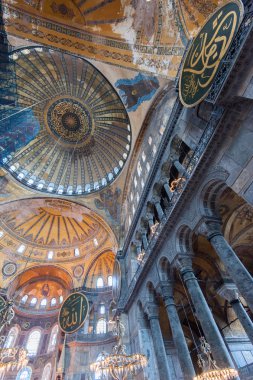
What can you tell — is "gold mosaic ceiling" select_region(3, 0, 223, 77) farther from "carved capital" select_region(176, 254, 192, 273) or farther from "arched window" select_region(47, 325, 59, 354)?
"arched window" select_region(47, 325, 59, 354)

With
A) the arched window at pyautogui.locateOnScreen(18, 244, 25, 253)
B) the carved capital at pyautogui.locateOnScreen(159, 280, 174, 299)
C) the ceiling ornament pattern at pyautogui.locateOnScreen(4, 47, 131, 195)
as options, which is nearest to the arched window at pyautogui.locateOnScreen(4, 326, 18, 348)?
the arched window at pyautogui.locateOnScreen(18, 244, 25, 253)

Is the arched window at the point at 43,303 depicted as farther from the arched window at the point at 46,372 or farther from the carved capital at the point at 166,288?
the carved capital at the point at 166,288

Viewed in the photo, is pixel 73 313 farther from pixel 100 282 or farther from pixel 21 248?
pixel 21 248

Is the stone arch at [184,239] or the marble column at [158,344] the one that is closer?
the marble column at [158,344]

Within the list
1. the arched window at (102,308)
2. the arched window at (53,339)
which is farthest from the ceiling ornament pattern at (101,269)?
the arched window at (53,339)

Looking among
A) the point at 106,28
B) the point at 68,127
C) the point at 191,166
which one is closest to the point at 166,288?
the point at 191,166

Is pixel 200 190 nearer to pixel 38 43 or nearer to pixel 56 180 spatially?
pixel 38 43

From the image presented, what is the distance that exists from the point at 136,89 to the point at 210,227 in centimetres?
876

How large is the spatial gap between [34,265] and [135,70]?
633 inches

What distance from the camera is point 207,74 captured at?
18.6ft

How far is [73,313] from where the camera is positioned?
14.7 metres

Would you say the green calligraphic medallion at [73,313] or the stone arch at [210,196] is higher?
the green calligraphic medallion at [73,313]

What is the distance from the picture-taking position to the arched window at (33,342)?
16250 mm

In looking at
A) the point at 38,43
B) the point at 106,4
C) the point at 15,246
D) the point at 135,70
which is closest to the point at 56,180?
the point at 15,246
